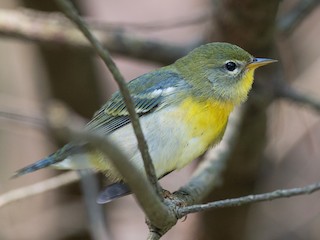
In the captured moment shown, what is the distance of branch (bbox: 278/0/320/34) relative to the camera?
3809 mm

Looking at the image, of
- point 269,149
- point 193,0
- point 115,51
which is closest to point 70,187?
point 115,51

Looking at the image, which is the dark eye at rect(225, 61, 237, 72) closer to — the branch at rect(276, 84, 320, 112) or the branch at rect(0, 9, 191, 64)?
the branch at rect(276, 84, 320, 112)

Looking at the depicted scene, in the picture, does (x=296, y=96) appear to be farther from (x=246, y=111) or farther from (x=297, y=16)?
(x=297, y=16)

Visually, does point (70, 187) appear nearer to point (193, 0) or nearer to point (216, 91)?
point (216, 91)

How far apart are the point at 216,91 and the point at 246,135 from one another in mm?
795

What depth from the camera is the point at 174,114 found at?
112 inches

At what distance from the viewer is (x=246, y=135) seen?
3.81 metres

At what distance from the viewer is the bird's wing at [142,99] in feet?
9.79

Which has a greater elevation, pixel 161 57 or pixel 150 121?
pixel 161 57

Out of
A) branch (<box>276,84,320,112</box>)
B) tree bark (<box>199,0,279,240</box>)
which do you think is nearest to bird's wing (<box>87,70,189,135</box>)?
tree bark (<box>199,0,279,240</box>)

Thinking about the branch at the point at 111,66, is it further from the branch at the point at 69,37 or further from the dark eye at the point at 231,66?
the branch at the point at 69,37

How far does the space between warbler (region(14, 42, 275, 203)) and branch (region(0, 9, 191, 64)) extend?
649 millimetres

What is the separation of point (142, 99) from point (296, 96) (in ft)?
3.57

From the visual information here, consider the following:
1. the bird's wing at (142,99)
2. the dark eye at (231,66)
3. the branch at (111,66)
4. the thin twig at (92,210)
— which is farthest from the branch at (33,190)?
the branch at (111,66)
